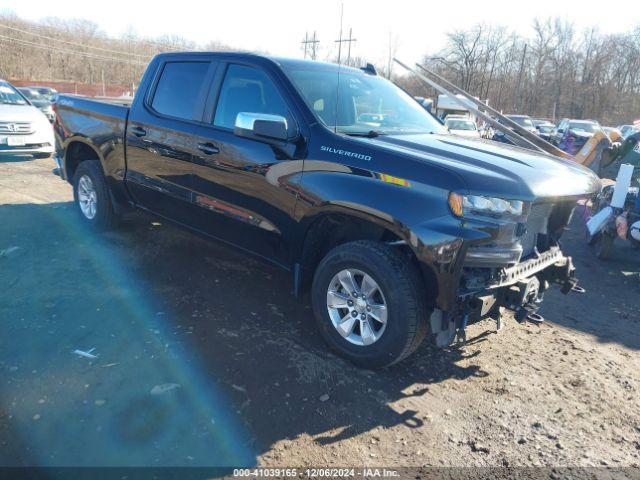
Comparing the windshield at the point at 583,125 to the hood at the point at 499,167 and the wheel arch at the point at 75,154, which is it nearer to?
the hood at the point at 499,167

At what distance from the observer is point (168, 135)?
4.46 metres

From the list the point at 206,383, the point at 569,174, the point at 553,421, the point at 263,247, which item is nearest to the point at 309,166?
the point at 263,247

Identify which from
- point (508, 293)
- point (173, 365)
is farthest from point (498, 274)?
point (173, 365)

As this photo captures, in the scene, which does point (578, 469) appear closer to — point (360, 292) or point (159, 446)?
point (360, 292)

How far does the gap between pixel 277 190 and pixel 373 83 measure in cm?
164

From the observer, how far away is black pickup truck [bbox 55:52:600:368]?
9.66 ft

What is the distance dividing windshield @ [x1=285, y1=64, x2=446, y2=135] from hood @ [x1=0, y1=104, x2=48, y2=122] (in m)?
8.54

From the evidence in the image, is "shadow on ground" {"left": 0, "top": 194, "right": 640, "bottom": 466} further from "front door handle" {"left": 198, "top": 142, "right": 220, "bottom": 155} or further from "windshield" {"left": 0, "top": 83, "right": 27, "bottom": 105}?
"windshield" {"left": 0, "top": 83, "right": 27, "bottom": 105}

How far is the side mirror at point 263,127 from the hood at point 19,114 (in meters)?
8.60

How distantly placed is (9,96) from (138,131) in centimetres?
833

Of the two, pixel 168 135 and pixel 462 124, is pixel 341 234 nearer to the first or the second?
pixel 168 135

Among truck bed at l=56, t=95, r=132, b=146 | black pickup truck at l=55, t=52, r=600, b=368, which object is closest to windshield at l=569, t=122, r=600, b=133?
black pickup truck at l=55, t=52, r=600, b=368

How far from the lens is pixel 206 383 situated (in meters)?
3.10

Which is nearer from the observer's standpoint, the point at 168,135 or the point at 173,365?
the point at 173,365
